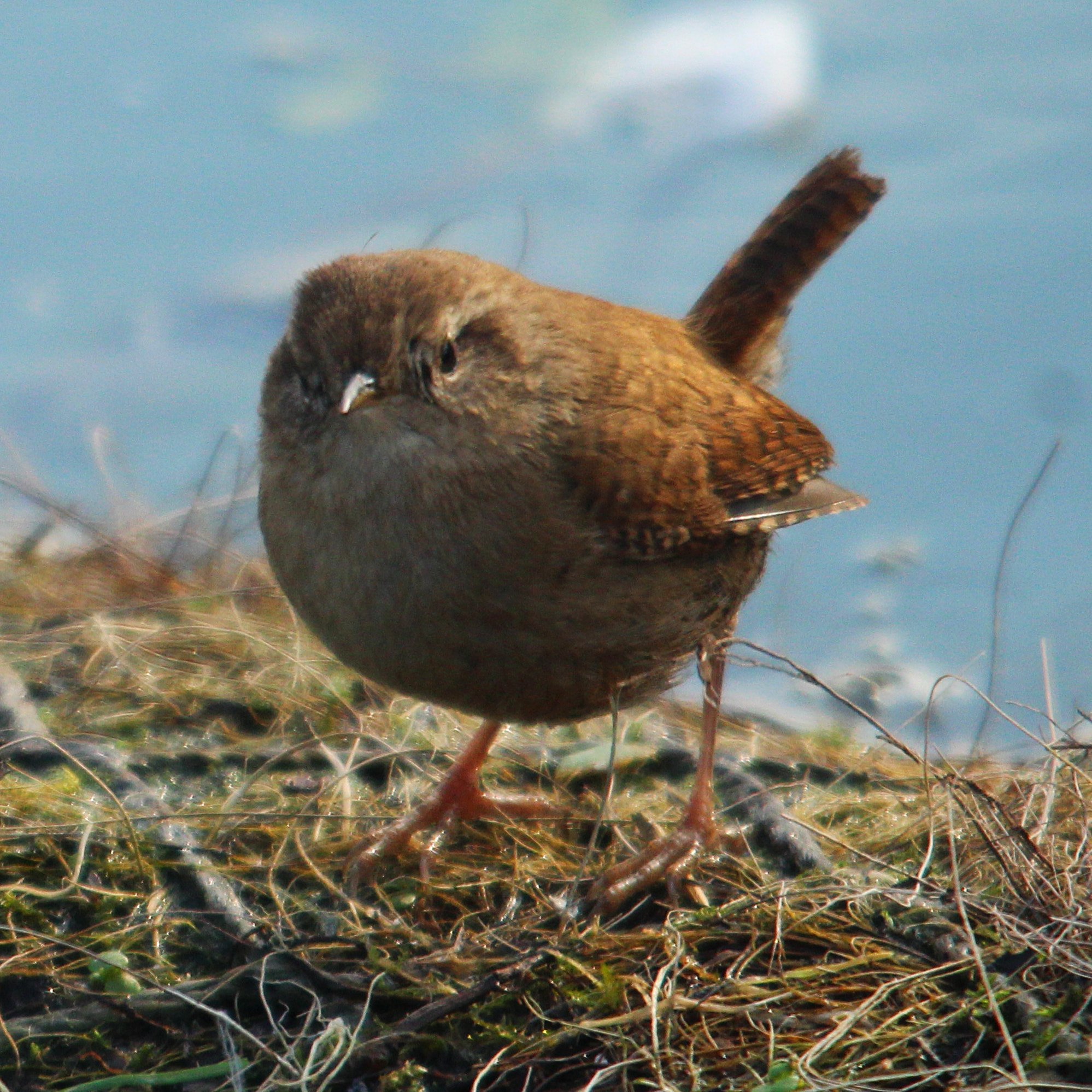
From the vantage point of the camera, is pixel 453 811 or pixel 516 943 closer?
pixel 516 943

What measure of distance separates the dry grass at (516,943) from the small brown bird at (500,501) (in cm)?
23

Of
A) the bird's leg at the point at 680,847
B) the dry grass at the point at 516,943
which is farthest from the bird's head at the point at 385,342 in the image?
the dry grass at the point at 516,943

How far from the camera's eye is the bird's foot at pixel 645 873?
3.30 metres

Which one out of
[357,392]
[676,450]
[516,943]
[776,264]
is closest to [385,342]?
[357,392]

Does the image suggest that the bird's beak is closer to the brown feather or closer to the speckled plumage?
the speckled plumage

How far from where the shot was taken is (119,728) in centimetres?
429

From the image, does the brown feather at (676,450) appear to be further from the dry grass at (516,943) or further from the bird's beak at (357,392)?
the dry grass at (516,943)

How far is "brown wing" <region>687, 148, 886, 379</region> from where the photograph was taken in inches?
173

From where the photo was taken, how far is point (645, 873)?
335 centimetres

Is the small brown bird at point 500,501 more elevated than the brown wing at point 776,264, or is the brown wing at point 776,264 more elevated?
the brown wing at point 776,264

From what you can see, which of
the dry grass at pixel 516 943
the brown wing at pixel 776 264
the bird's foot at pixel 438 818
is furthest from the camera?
the brown wing at pixel 776 264

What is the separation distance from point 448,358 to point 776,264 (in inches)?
69.3

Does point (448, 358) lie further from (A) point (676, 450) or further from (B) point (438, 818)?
(B) point (438, 818)

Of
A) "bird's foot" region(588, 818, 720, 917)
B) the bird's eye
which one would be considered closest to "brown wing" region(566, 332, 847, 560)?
the bird's eye
